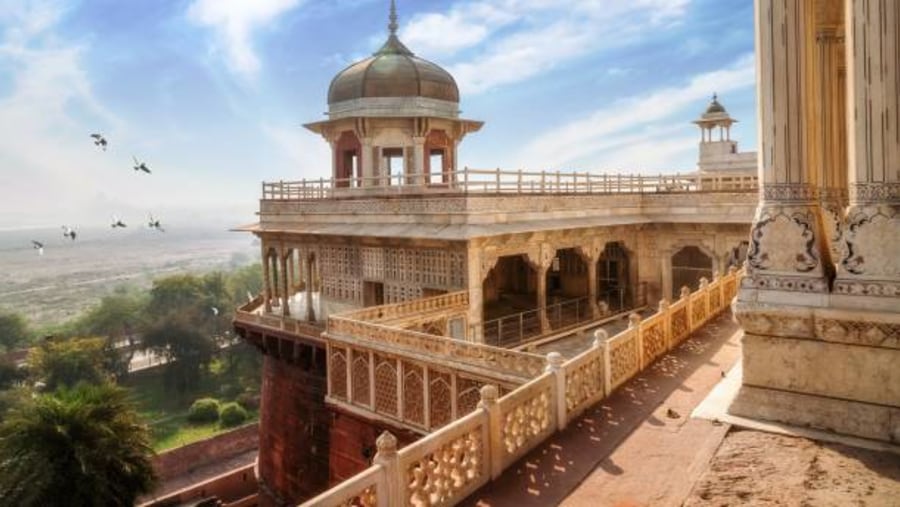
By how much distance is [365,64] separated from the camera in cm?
2220

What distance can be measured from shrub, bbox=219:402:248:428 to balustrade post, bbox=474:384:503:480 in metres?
38.8

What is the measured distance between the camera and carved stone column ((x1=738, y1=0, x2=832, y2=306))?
19.3 ft

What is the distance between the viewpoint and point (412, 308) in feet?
43.0

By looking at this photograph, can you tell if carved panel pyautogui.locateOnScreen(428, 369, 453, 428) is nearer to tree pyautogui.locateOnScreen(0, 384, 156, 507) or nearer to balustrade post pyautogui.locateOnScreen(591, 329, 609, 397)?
balustrade post pyautogui.locateOnScreen(591, 329, 609, 397)

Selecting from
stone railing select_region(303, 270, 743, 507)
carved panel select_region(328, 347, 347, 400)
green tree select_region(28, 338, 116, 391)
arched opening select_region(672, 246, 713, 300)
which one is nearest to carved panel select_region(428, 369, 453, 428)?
carved panel select_region(328, 347, 347, 400)

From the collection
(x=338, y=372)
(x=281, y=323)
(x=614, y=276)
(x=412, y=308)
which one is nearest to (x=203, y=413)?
(x=281, y=323)

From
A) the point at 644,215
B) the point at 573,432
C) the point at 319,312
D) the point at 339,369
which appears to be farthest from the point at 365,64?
the point at 573,432

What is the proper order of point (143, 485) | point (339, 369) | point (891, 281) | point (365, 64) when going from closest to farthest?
point (891, 281) → point (339, 369) → point (143, 485) → point (365, 64)

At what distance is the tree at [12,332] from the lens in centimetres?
5884

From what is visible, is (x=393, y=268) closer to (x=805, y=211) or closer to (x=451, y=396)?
(x=451, y=396)

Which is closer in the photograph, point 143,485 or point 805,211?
point 805,211

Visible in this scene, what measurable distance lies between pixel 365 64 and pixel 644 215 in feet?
35.9

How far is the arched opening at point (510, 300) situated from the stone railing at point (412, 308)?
193 cm

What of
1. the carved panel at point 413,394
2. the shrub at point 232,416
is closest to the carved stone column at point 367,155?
the carved panel at point 413,394
